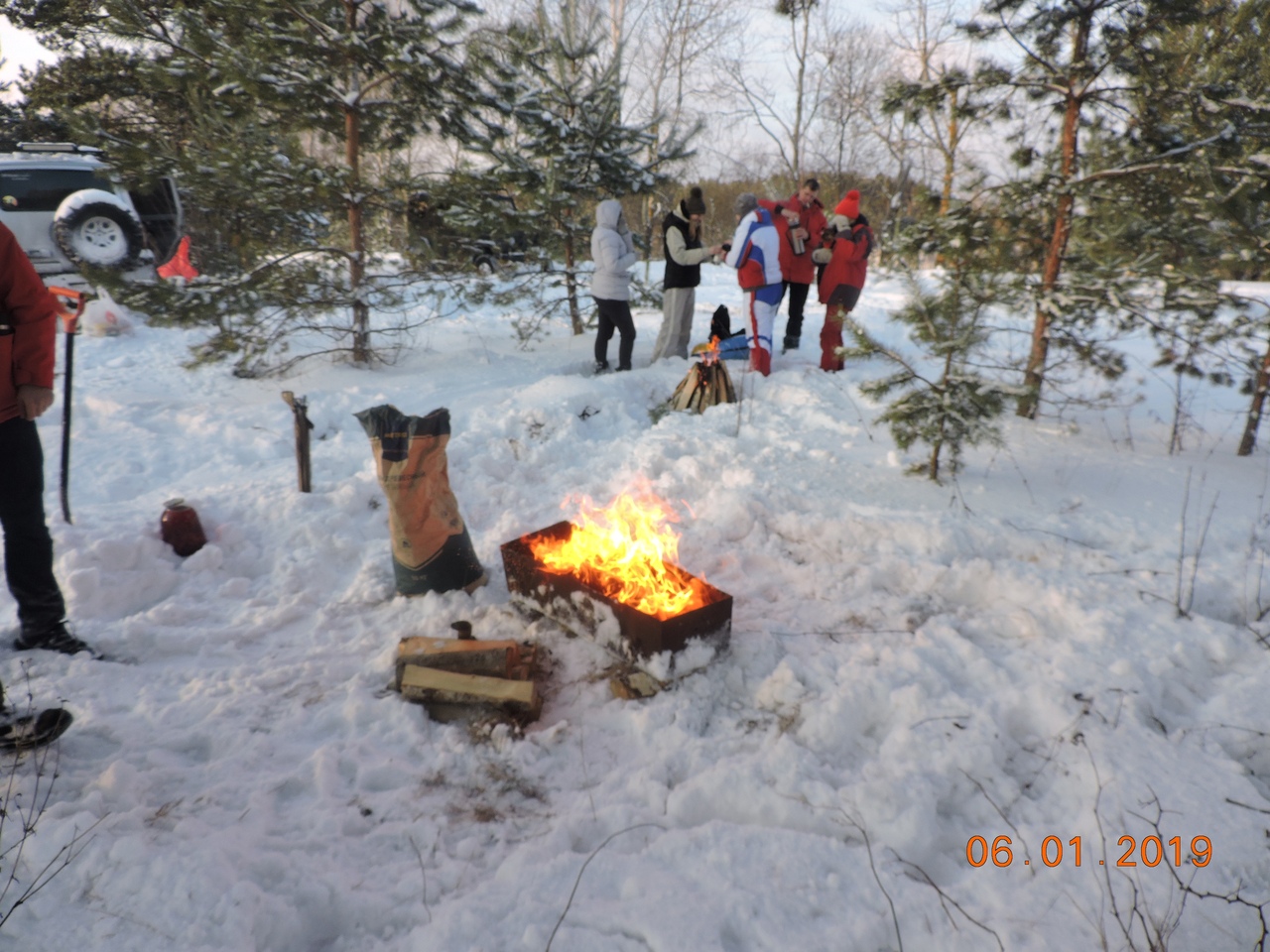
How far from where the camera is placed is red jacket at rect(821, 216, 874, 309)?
751 cm

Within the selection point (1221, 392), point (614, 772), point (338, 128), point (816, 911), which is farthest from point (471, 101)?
point (1221, 392)

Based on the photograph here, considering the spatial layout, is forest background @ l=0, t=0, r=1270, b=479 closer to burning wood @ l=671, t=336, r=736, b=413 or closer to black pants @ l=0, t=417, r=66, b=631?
burning wood @ l=671, t=336, r=736, b=413

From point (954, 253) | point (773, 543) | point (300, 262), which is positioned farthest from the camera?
point (300, 262)

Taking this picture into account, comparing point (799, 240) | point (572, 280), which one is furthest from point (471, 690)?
point (572, 280)

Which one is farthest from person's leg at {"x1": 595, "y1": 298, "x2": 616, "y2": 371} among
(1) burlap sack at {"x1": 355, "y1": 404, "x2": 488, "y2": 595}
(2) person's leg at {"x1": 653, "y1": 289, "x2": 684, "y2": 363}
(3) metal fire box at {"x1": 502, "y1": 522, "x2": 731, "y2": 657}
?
(3) metal fire box at {"x1": 502, "y1": 522, "x2": 731, "y2": 657}

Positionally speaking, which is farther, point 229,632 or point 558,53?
point 558,53

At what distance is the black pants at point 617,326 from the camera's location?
7.89 metres

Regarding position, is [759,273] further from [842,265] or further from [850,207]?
[850,207]

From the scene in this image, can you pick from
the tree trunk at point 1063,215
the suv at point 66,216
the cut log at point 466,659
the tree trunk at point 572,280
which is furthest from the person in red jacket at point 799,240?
the suv at point 66,216

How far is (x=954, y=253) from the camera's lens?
15.4 feet

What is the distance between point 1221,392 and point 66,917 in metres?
11.1

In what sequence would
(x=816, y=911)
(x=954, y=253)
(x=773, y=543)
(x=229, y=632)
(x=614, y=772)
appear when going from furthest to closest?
(x=954, y=253) < (x=773, y=543) < (x=229, y=632) < (x=614, y=772) < (x=816, y=911)

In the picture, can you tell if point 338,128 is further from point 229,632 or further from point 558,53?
point 229,632
